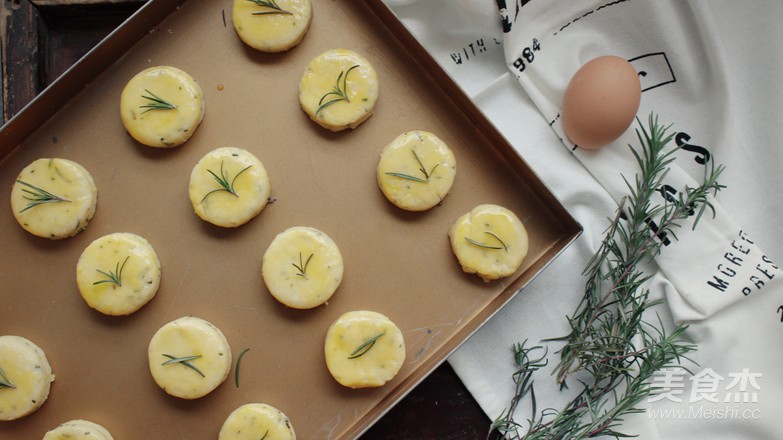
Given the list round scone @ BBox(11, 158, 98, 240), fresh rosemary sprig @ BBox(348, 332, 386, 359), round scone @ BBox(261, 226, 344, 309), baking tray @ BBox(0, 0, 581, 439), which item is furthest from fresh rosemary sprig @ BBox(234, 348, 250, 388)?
round scone @ BBox(11, 158, 98, 240)

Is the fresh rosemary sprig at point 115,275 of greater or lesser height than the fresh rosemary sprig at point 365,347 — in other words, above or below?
above

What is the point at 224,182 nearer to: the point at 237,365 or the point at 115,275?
the point at 115,275

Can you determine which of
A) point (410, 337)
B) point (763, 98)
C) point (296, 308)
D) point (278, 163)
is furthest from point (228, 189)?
point (763, 98)

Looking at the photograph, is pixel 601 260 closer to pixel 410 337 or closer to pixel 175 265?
pixel 410 337

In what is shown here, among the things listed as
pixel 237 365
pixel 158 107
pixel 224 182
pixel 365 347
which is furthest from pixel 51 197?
pixel 365 347

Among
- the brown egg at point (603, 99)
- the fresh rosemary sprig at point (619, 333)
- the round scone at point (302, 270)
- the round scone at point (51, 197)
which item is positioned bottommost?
the fresh rosemary sprig at point (619, 333)

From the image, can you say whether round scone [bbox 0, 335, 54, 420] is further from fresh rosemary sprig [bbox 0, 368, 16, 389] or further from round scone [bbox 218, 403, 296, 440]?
round scone [bbox 218, 403, 296, 440]

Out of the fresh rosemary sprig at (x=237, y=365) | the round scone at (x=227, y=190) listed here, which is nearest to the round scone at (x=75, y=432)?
the fresh rosemary sprig at (x=237, y=365)

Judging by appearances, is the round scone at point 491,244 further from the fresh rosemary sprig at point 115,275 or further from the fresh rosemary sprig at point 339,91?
the fresh rosemary sprig at point 115,275
